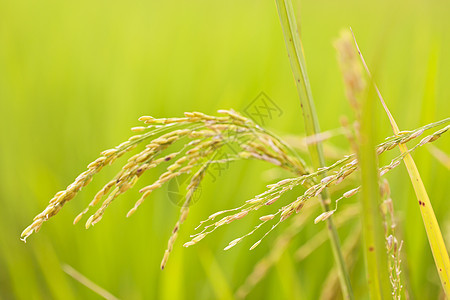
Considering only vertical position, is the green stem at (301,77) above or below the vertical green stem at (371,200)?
above

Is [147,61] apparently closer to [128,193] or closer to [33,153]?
[33,153]

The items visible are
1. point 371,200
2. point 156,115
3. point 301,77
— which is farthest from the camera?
point 156,115

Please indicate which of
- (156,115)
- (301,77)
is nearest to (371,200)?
(301,77)

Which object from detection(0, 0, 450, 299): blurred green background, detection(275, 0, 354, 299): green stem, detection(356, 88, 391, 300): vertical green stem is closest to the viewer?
detection(356, 88, 391, 300): vertical green stem

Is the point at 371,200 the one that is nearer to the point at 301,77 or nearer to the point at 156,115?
the point at 301,77

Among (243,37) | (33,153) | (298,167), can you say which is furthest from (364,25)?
(298,167)

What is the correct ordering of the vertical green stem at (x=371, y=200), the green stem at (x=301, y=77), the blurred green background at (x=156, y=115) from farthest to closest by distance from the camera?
the blurred green background at (x=156, y=115)
the green stem at (x=301, y=77)
the vertical green stem at (x=371, y=200)

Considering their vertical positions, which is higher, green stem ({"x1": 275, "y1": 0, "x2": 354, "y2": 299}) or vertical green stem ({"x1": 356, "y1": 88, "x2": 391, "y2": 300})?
green stem ({"x1": 275, "y1": 0, "x2": 354, "y2": 299})

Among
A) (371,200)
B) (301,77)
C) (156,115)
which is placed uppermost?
(156,115)
